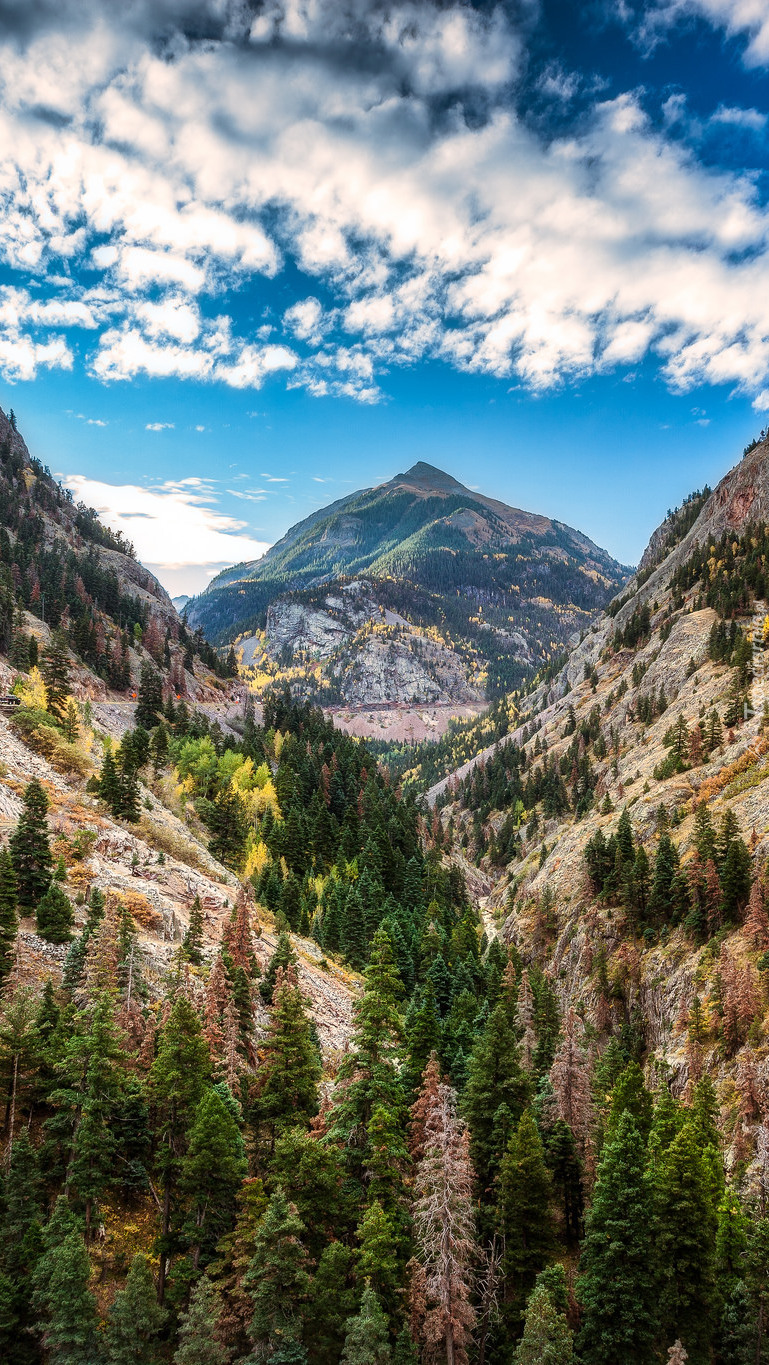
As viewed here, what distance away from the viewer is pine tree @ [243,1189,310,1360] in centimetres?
2339

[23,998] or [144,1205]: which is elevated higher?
[23,998]

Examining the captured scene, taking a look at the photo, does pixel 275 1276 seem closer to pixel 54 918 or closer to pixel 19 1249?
pixel 19 1249

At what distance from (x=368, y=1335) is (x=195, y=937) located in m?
26.0

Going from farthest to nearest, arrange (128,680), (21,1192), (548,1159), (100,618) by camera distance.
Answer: (100,618)
(128,680)
(548,1159)
(21,1192)

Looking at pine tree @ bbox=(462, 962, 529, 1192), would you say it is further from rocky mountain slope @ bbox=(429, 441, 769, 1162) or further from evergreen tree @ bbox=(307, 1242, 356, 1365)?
rocky mountain slope @ bbox=(429, 441, 769, 1162)

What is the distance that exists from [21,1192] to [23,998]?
304 inches

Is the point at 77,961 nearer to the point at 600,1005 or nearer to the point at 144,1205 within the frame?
the point at 144,1205

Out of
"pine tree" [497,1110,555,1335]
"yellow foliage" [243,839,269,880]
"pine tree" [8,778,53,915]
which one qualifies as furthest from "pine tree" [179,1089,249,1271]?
"yellow foliage" [243,839,269,880]

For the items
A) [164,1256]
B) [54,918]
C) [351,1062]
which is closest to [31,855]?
[54,918]

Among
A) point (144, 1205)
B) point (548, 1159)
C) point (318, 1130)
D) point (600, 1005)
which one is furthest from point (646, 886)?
point (144, 1205)

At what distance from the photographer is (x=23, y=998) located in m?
31.4

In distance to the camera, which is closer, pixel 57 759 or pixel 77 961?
pixel 77 961

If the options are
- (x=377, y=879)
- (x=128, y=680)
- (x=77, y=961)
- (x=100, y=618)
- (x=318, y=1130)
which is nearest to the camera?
(x=318, y=1130)

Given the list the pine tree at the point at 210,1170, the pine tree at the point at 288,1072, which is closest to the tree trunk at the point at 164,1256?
the pine tree at the point at 210,1170
